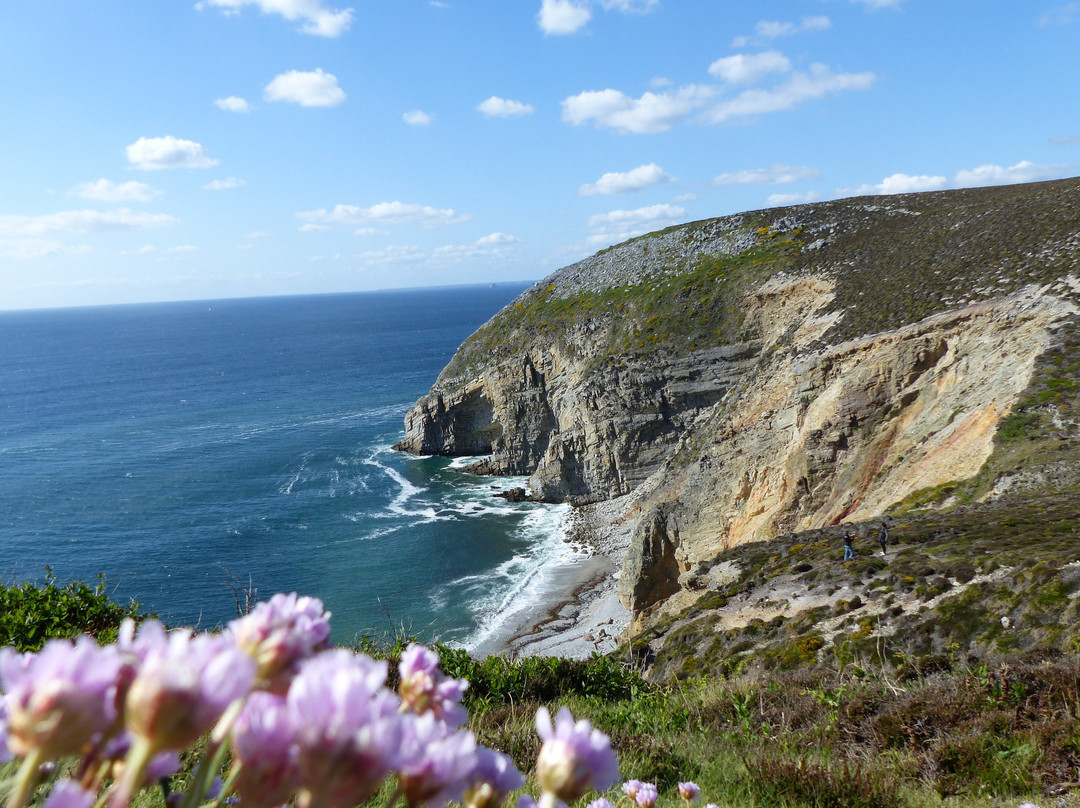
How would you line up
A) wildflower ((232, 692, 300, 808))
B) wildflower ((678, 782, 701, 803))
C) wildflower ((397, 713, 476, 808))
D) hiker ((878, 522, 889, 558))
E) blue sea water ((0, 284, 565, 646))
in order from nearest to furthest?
wildflower ((232, 692, 300, 808)) → wildflower ((397, 713, 476, 808)) → wildflower ((678, 782, 701, 803)) → hiker ((878, 522, 889, 558)) → blue sea water ((0, 284, 565, 646))

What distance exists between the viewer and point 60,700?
1038mm

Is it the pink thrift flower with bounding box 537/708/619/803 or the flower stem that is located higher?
the flower stem

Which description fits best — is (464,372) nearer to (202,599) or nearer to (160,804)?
(202,599)

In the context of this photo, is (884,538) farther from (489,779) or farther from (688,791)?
(489,779)

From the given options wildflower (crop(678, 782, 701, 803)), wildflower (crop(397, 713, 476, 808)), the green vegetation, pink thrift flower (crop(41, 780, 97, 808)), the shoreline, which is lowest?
the shoreline

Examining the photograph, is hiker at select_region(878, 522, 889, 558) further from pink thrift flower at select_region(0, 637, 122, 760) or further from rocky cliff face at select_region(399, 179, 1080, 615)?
pink thrift flower at select_region(0, 637, 122, 760)

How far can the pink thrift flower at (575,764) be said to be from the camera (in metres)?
1.45

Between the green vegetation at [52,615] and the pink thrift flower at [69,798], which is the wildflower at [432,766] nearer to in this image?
the pink thrift flower at [69,798]

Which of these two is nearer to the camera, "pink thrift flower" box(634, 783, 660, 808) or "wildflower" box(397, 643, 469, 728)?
"wildflower" box(397, 643, 469, 728)

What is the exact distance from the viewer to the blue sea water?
36.1m

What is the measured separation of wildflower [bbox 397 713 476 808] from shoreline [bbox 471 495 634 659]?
24.2 metres

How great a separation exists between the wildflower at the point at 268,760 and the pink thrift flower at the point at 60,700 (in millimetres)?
224

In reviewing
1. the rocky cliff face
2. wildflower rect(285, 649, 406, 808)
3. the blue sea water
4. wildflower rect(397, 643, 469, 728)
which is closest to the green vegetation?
the blue sea water

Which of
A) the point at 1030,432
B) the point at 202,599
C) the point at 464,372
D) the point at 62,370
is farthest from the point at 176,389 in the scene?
the point at 1030,432
